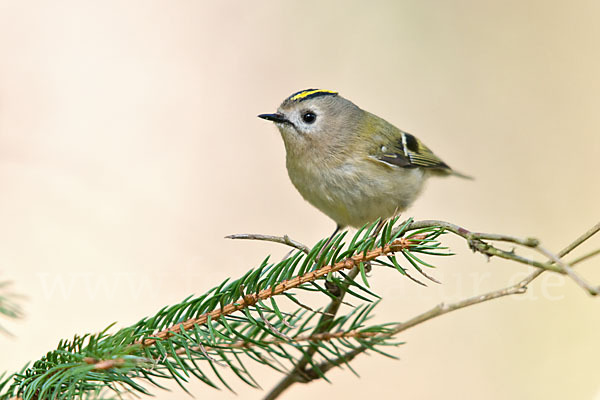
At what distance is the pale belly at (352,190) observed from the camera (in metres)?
1.49

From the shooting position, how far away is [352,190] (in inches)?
58.5

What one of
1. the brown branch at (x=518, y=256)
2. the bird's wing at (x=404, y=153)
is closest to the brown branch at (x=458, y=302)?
the brown branch at (x=518, y=256)

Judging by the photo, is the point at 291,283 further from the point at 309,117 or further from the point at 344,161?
the point at 309,117

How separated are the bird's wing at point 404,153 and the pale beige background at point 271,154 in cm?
52

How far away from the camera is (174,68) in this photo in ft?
8.97

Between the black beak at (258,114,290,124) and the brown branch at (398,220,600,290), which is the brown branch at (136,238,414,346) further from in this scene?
the black beak at (258,114,290,124)

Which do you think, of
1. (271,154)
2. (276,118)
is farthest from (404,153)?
(271,154)

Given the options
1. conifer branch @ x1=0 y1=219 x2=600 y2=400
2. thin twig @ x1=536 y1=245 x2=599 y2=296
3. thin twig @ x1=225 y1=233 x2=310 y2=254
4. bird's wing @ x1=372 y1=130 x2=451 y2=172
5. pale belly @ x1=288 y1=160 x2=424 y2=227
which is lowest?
thin twig @ x1=536 y1=245 x2=599 y2=296

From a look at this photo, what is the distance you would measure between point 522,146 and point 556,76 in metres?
0.40

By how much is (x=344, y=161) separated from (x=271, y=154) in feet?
3.52

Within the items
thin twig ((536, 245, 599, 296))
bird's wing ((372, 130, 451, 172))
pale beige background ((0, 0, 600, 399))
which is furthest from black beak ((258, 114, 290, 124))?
thin twig ((536, 245, 599, 296))

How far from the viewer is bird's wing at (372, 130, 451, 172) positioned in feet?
5.41

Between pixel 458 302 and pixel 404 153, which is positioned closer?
pixel 458 302

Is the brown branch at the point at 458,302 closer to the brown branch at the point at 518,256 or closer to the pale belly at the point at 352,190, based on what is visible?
the brown branch at the point at 518,256
